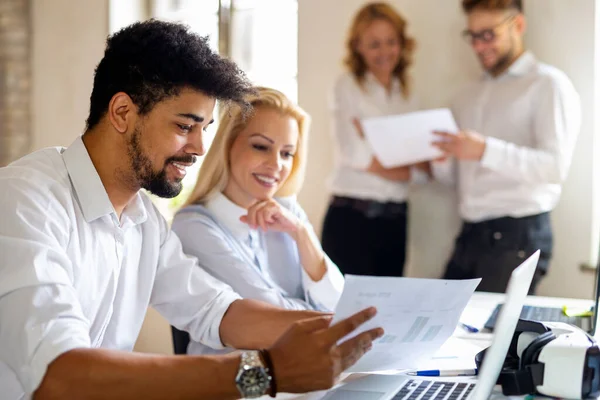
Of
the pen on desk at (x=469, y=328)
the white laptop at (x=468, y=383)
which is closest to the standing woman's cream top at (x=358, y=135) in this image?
the pen on desk at (x=469, y=328)

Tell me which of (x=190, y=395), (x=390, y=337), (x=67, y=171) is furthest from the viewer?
(x=67, y=171)

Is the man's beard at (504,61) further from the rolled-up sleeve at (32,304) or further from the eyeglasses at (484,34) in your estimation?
the rolled-up sleeve at (32,304)

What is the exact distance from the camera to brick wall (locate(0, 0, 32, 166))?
15.1ft

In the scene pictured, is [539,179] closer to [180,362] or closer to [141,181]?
[141,181]

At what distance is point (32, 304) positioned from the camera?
1.05m

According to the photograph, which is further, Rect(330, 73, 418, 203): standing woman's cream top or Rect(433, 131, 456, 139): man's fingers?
Rect(330, 73, 418, 203): standing woman's cream top

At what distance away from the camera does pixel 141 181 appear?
1.41 metres

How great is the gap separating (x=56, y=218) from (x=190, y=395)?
405 mm

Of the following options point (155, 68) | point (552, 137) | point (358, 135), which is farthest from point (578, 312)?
point (358, 135)

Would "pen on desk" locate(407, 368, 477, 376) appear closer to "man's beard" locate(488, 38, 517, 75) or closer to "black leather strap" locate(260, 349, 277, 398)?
"black leather strap" locate(260, 349, 277, 398)

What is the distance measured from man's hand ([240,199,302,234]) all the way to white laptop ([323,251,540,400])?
2.36 feet

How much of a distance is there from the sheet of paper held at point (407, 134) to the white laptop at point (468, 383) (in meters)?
2.00

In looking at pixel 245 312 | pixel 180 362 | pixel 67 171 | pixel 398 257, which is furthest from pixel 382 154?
pixel 180 362

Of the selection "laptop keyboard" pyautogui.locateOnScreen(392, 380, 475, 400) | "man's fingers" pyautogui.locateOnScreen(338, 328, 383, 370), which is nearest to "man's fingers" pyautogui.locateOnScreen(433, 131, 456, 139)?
"laptop keyboard" pyautogui.locateOnScreen(392, 380, 475, 400)
